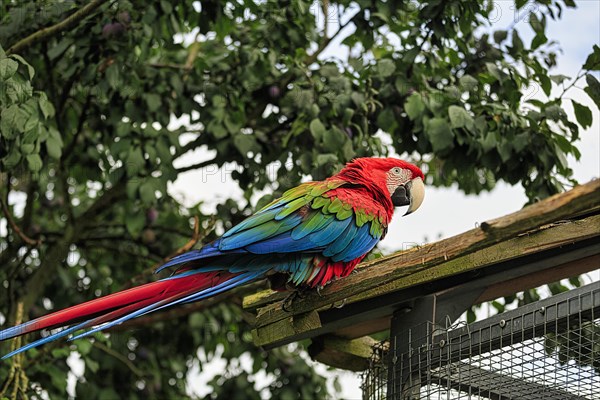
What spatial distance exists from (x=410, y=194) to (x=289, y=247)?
0.64m

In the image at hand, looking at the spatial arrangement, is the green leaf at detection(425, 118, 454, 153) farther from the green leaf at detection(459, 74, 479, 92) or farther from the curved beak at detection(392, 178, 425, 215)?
the curved beak at detection(392, 178, 425, 215)

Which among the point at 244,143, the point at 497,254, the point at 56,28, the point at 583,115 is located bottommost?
the point at 497,254

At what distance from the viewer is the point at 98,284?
5.45 metres

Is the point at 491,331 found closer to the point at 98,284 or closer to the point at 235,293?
the point at 235,293

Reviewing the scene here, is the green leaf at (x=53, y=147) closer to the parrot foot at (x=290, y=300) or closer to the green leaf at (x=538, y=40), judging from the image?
the parrot foot at (x=290, y=300)

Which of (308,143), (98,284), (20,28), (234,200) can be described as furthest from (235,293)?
(20,28)

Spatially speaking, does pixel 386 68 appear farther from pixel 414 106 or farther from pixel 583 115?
pixel 583 115

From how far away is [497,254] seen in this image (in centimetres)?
247

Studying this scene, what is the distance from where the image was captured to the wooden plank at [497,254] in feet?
7.72

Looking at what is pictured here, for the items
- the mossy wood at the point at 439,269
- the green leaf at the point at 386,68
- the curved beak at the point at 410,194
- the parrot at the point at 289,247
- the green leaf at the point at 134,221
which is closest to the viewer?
the mossy wood at the point at 439,269

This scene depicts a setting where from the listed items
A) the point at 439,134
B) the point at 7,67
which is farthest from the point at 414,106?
the point at 7,67

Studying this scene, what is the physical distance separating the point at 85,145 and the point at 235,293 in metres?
1.15

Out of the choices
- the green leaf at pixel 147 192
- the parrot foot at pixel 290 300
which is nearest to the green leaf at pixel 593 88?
the parrot foot at pixel 290 300

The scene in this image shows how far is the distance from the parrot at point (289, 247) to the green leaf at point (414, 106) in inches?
23.5
